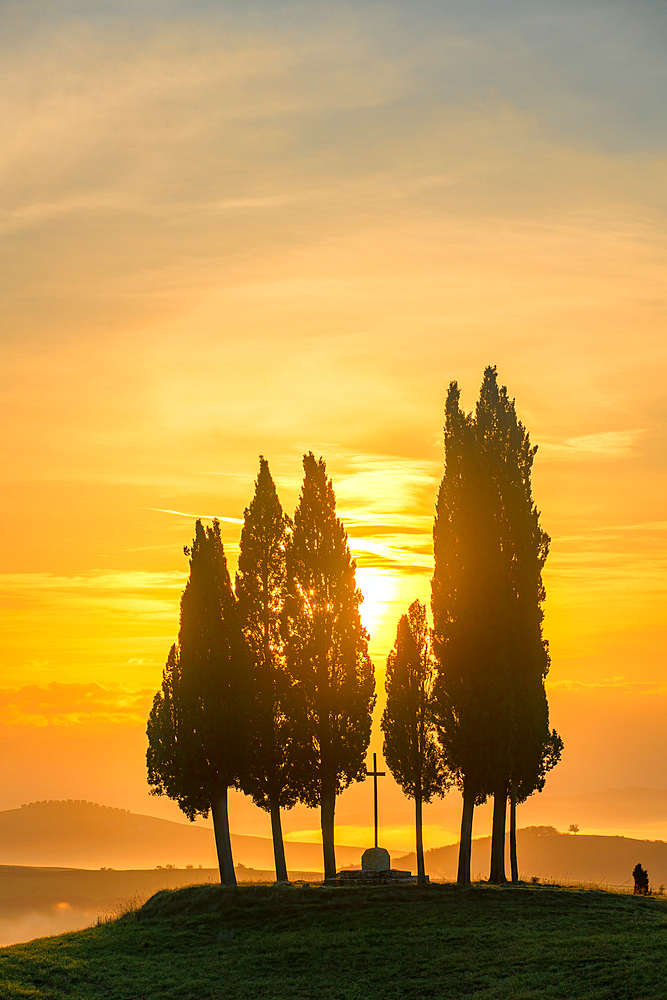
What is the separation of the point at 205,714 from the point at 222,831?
4.59 meters

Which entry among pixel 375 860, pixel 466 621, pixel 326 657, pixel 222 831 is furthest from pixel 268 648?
pixel 375 860

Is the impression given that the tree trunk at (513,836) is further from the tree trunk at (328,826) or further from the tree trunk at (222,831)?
the tree trunk at (222,831)

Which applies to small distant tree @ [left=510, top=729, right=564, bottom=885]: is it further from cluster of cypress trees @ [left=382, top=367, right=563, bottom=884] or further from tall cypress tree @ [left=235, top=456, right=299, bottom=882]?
tall cypress tree @ [left=235, top=456, right=299, bottom=882]

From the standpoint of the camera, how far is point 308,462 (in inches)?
1571

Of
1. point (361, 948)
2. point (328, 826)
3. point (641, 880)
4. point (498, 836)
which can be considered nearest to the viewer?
point (361, 948)

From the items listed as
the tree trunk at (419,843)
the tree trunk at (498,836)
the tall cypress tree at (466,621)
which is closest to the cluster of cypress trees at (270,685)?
the tree trunk at (419,843)

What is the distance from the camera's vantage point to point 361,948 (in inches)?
1043

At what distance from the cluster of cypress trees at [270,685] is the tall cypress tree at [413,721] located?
108 cm

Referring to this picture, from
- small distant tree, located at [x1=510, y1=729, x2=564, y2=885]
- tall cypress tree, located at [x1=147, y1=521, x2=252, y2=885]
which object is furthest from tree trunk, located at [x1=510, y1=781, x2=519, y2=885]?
tall cypress tree, located at [x1=147, y1=521, x2=252, y2=885]

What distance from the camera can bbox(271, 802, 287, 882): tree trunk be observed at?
3616 cm

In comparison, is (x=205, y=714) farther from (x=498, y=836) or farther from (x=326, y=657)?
(x=498, y=836)

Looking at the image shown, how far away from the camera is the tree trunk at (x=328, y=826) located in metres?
35.8

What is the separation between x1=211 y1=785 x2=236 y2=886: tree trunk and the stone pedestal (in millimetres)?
5123

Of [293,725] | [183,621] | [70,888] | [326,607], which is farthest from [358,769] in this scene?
[70,888]
